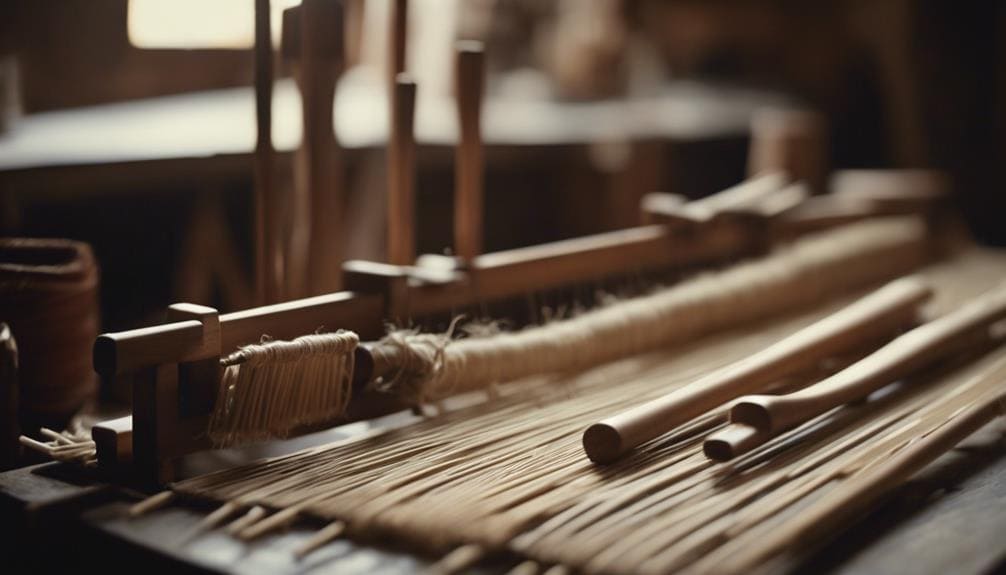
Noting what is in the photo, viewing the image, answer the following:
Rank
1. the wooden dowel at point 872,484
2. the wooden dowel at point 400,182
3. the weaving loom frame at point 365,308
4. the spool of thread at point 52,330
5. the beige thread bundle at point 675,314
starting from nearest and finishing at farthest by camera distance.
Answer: the wooden dowel at point 872,484, the weaving loom frame at point 365,308, the spool of thread at point 52,330, the beige thread bundle at point 675,314, the wooden dowel at point 400,182

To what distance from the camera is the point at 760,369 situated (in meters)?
1.28

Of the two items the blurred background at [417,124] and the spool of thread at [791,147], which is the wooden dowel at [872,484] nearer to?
Answer: the blurred background at [417,124]

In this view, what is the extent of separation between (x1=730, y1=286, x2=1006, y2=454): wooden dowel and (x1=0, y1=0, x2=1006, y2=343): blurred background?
2.21 feet

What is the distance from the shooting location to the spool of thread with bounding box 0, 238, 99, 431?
119 centimetres

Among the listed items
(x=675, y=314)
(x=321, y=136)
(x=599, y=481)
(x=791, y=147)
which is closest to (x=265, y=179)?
(x=321, y=136)

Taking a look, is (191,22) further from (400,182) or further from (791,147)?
(791,147)

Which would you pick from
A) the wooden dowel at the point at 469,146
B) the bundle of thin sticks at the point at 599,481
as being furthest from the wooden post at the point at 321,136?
the bundle of thin sticks at the point at 599,481

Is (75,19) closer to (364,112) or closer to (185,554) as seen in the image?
(364,112)

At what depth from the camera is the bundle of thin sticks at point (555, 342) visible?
1112mm

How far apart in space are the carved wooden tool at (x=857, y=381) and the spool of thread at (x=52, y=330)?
2.34 feet

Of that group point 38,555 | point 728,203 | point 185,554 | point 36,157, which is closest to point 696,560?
point 185,554

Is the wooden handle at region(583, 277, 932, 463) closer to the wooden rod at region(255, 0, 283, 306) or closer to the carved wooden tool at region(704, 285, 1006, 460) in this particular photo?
the carved wooden tool at region(704, 285, 1006, 460)

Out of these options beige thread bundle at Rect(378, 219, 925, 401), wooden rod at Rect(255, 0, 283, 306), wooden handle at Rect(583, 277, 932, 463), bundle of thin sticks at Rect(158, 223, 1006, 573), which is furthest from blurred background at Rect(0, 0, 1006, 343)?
wooden handle at Rect(583, 277, 932, 463)

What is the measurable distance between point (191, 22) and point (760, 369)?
2.83ft
